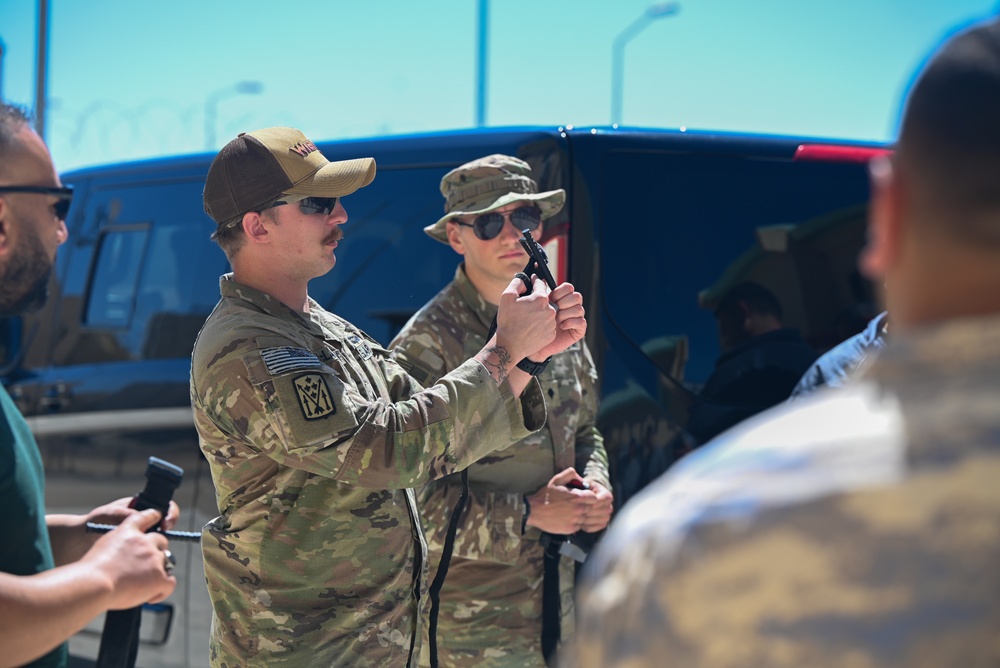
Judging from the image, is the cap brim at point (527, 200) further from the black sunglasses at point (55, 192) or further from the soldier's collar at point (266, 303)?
the black sunglasses at point (55, 192)

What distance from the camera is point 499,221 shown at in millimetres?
3012

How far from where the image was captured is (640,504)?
3.03 feet

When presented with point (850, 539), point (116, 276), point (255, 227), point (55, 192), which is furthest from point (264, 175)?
point (116, 276)

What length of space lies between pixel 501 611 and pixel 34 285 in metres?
1.51

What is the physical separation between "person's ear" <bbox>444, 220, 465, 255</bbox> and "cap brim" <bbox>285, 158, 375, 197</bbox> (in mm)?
601

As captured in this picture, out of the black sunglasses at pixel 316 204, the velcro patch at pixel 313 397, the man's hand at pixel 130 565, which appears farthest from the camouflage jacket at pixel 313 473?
the man's hand at pixel 130 565

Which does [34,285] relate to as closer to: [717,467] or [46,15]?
[717,467]

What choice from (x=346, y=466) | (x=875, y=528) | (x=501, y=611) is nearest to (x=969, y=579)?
(x=875, y=528)

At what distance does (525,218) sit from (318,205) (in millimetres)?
762

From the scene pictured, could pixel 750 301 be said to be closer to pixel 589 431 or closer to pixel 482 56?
pixel 589 431

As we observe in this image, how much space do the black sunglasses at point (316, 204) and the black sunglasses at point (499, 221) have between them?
620mm

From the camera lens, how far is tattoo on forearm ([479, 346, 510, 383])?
2.28 meters

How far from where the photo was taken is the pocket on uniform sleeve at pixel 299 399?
6.87ft

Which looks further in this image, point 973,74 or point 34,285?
point 34,285
